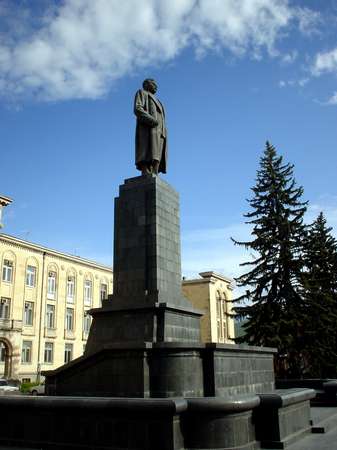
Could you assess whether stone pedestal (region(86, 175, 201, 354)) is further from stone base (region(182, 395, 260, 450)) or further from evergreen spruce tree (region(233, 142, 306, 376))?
evergreen spruce tree (region(233, 142, 306, 376))

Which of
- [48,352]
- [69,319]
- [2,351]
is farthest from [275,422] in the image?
[69,319]

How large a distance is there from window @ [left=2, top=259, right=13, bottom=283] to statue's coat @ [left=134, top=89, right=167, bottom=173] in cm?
2955

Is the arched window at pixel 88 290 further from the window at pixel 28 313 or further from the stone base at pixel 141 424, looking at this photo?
the stone base at pixel 141 424

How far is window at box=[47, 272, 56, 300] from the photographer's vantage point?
43412mm

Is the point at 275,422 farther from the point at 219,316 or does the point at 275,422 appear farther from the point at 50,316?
the point at 219,316

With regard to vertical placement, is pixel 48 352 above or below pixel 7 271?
below

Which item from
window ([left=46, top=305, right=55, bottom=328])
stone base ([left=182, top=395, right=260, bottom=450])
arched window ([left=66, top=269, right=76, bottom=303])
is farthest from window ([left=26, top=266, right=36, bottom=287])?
stone base ([left=182, top=395, right=260, bottom=450])

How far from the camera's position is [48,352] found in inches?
1673

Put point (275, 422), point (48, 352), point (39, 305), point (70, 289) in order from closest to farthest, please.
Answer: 1. point (275, 422)
2. point (39, 305)
3. point (48, 352)
4. point (70, 289)

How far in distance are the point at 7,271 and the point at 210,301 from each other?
26773 mm

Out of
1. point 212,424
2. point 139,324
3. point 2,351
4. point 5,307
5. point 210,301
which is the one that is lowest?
point 212,424

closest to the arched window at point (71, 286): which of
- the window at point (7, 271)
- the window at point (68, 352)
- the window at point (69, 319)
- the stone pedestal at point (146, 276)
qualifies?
the window at point (69, 319)

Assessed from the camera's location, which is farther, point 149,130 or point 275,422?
point 149,130

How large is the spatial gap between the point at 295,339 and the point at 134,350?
52.5 ft
